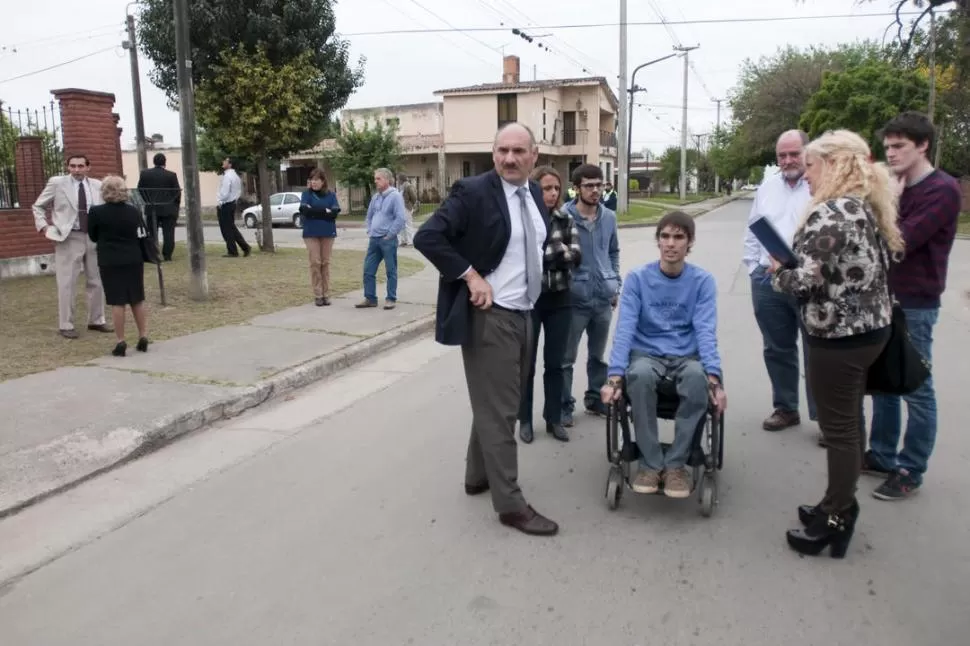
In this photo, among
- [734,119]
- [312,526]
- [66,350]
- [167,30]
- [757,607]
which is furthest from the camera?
[734,119]

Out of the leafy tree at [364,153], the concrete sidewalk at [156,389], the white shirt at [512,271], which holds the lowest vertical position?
the concrete sidewalk at [156,389]

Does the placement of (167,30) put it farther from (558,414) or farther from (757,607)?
(757,607)

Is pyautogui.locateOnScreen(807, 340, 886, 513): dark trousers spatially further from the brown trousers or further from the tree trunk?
the tree trunk

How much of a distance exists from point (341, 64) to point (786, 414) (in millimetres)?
14107

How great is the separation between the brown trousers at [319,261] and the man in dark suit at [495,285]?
265 inches

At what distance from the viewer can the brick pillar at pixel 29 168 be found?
12023 millimetres

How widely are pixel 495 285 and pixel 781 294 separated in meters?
2.26

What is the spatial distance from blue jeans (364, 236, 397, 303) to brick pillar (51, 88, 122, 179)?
5.68m

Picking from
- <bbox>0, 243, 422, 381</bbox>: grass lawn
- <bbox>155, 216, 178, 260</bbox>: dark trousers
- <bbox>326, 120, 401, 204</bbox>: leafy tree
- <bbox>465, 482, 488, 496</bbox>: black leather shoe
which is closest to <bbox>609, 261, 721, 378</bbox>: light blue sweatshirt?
<bbox>465, 482, 488, 496</bbox>: black leather shoe

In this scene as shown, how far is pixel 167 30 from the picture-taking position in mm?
14852

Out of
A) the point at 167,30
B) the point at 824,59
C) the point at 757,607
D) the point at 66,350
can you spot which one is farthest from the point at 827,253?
the point at 824,59

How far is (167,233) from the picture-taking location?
14.3 metres

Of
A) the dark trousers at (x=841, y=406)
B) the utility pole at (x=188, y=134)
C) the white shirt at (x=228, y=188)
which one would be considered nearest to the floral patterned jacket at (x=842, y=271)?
the dark trousers at (x=841, y=406)

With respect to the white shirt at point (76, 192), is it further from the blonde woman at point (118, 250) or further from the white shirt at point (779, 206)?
the white shirt at point (779, 206)
